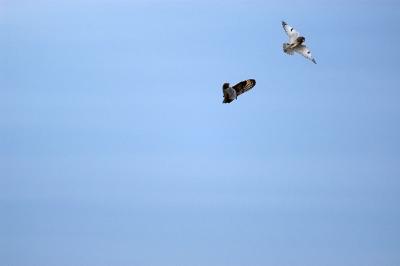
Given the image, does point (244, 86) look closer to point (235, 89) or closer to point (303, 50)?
point (235, 89)

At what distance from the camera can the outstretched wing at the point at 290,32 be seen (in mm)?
156625

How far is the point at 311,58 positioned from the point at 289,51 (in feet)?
17.0

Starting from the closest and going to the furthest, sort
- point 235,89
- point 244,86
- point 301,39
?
1. point 235,89
2. point 244,86
3. point 301,39

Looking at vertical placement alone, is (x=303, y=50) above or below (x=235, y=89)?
above

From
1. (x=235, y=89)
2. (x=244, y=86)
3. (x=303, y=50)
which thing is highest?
(x=303, y=50)

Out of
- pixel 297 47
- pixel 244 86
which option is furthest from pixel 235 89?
pixel 297 47

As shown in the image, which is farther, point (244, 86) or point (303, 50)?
point (303, 50)

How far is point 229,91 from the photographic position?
123 metres

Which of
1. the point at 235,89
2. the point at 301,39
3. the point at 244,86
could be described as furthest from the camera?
the point at 301,39

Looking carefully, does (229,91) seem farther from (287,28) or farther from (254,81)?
(287,28)

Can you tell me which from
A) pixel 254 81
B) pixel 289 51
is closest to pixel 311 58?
pixel 289 51

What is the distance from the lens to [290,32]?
160 m

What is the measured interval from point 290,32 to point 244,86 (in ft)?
121

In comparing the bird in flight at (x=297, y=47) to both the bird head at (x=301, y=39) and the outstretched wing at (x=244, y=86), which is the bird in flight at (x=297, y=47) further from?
the outstretched wing at (x=244, y=86)
